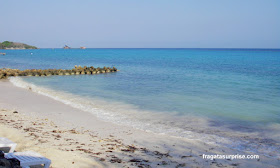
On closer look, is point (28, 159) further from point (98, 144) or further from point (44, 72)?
point (44, 72)

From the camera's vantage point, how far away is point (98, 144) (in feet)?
26.2

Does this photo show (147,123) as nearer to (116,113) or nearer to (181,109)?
(116,113)

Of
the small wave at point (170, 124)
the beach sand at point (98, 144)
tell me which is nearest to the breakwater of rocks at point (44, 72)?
the small wave at point (170, 124)

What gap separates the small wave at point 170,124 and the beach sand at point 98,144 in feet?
1.75


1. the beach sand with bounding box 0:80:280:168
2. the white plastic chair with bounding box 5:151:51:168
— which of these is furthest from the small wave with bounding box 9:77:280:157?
the white plastic chair with bounding box 5:151:51:168

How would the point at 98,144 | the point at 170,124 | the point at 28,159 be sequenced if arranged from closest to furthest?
the point at 28,159 → the point at 98,144 → the point at 170,124

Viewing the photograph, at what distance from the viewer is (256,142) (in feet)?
29.7

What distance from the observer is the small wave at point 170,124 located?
881 cm

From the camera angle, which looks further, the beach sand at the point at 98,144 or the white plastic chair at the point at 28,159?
the beach sand at the point at 98,144

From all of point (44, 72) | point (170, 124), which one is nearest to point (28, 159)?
point (170, 124)

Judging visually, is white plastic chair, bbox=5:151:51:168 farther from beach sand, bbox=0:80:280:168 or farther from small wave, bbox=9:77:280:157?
small wave, bbox=9:77:280:157

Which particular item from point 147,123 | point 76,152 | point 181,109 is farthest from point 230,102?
point 76,152

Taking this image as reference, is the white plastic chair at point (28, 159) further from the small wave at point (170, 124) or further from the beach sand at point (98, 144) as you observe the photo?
the small wave at point (170, 124)

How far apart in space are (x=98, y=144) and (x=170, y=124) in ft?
13.3
